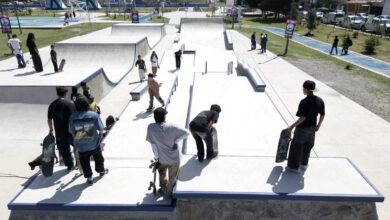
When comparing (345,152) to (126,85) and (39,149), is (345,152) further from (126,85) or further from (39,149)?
(126,85)

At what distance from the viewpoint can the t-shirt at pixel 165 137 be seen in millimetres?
4352

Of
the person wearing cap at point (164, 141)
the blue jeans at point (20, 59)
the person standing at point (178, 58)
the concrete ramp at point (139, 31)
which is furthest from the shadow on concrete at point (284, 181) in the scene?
the concrete ramp at point (139, 31)

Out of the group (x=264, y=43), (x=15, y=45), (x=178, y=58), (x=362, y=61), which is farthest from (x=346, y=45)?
(x=15, y=45)

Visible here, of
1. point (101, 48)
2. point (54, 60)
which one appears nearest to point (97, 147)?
point (54, 60)

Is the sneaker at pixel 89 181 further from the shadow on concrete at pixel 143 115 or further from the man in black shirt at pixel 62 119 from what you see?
the shadow on concrete at pixel 143 115

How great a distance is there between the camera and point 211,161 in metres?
5.64

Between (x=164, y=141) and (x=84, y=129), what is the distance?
1.37 metres

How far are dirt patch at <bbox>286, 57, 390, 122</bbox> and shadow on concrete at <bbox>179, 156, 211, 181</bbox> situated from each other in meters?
8.93

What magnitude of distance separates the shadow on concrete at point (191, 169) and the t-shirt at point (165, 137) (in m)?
0.71

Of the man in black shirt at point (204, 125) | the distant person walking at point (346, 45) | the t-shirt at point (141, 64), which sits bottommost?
the distant person walking at point (346, 45)

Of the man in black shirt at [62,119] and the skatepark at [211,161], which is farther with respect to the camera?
the man in black shirt at [62,119]

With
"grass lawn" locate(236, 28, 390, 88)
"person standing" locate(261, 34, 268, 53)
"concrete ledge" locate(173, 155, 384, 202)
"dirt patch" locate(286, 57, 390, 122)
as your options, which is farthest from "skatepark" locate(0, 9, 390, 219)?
"person standing" locate(261, 34, 268, 53)

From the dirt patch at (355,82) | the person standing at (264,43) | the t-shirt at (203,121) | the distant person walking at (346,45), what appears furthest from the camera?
the distant person walking at (346,45)

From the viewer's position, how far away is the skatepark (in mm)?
4719
